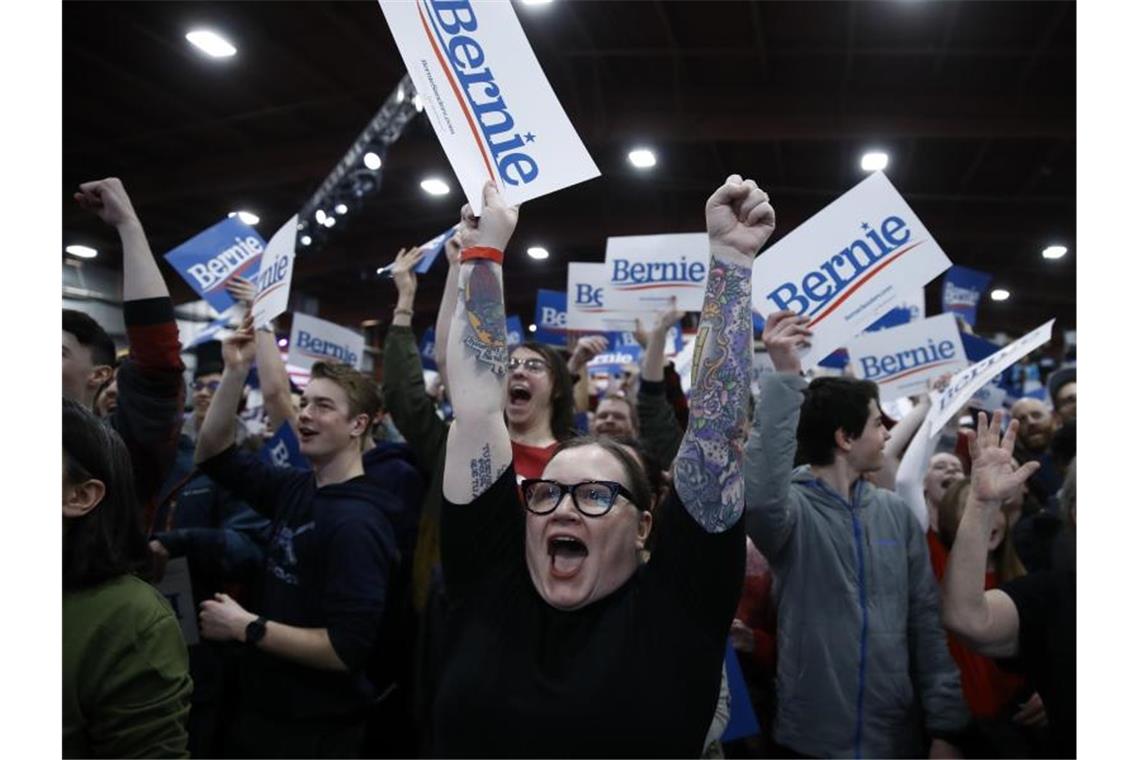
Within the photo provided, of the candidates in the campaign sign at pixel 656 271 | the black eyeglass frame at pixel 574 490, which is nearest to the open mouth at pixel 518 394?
the campaign sign at pixel 656 271

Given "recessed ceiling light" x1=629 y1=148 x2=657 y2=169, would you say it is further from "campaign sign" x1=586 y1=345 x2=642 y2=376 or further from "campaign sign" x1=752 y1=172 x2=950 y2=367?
"campaign sign" x1=752 y1=172 x2=950 y2=367

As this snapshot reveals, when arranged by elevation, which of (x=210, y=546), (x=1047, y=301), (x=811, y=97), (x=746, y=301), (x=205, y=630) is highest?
(x=811, y=97)

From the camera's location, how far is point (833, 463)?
8.16 ft

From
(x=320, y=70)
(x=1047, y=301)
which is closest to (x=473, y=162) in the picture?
(x=320, y=70)

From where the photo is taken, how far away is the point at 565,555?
1544 millimetres

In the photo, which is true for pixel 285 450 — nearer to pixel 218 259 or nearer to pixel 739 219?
pixel 218 259

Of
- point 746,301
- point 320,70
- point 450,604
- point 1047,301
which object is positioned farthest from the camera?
point 1047,301

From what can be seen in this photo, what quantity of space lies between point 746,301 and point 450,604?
73 centimetres

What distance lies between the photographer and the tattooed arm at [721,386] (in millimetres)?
1414

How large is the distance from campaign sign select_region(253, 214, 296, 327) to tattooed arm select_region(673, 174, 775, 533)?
5.85 ft

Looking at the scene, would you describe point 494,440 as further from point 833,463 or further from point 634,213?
point 634,213

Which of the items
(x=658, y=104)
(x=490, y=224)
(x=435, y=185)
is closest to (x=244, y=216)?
(x=490, y=224)

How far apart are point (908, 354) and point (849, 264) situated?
148 cm

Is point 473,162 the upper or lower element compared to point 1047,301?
lower
